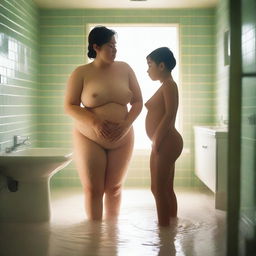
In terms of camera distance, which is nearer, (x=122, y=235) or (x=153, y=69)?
(x=122, y=235)

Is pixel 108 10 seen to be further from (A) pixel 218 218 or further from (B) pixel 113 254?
(B) pixel 113 254

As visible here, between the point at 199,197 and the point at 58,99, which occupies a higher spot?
the point at 58,99

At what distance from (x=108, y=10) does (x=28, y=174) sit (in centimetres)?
253

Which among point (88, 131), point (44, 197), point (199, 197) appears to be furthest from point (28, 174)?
point (199, 197)

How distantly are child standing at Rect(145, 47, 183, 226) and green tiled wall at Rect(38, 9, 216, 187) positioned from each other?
178 centimetres

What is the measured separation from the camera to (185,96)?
4.77 m

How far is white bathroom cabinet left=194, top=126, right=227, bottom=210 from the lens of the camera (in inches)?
137

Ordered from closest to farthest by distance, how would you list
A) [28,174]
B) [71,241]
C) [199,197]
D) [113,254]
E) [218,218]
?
[113,254] → [71,241] → [28,174] → [218,218] → [199,197]

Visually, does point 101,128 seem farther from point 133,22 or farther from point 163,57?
point 133,22

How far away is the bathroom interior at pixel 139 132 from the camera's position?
1579 millimetres

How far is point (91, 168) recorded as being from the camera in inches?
120

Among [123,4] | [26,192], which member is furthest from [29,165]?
[123,4]

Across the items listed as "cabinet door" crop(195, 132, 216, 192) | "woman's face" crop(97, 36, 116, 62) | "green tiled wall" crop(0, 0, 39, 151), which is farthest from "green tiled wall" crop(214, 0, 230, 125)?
"green tiled wall" crop(0, 0, 39, 151)

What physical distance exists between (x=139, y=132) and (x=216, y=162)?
1461 millimetres
